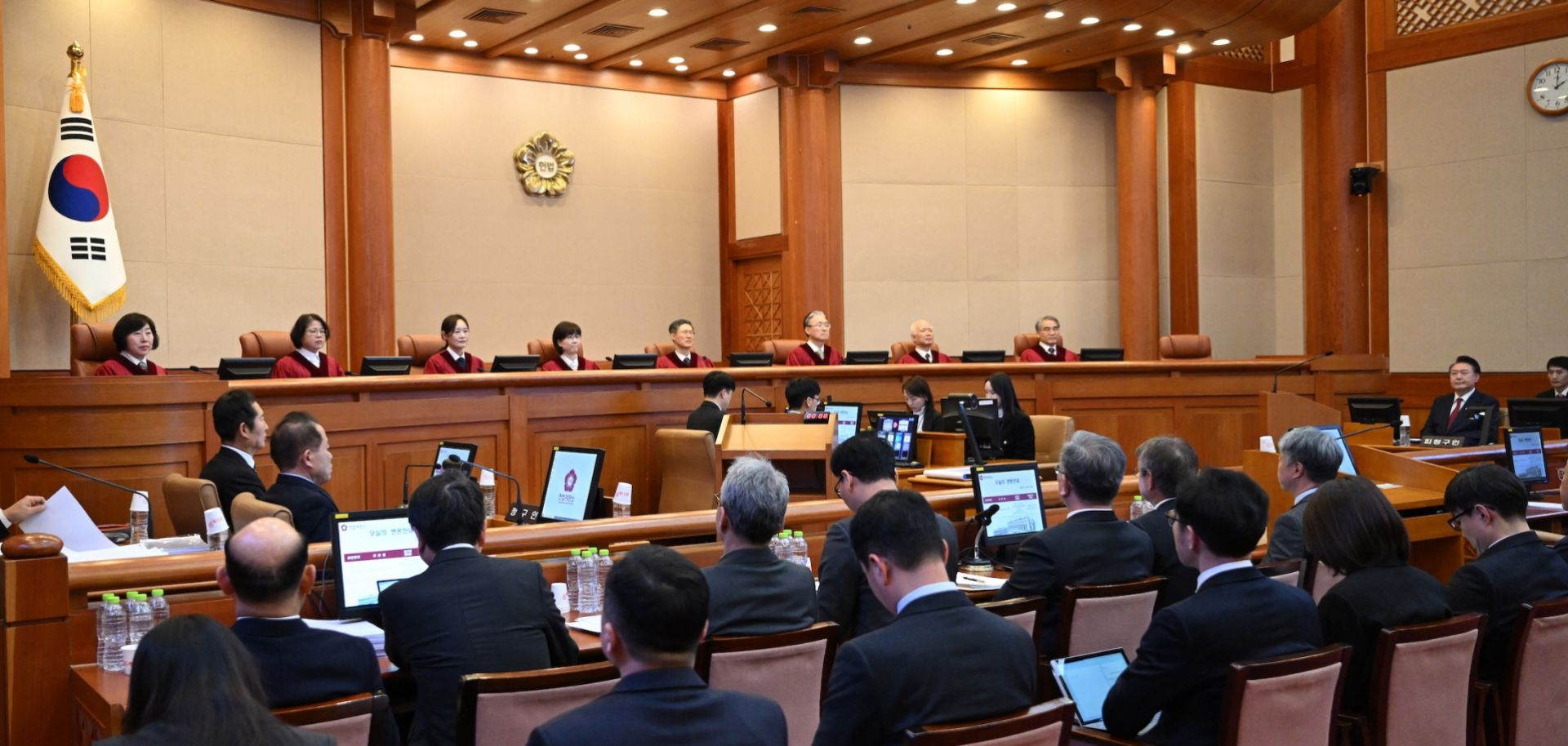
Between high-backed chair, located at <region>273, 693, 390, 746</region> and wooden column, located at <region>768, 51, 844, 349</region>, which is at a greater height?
wooden column, located at <region>768, 51, 844, 349</region>

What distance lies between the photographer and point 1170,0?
10070mm

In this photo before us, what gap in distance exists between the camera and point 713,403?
7383 millimetres

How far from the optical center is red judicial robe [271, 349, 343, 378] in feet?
24.7

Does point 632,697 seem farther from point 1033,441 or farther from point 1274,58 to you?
point 1274,58

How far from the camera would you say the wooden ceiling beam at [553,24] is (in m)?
9.99

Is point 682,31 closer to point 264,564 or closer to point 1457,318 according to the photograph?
point 1457,318

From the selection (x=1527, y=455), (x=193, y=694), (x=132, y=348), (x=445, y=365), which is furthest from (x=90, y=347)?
(x=1527, y=455)

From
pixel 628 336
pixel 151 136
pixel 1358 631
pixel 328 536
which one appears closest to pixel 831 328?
pixel 628 336

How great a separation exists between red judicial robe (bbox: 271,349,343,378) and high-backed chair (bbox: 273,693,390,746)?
559 cm

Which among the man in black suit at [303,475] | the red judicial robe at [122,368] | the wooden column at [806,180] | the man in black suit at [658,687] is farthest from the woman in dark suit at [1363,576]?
the wooden column at [806,180]

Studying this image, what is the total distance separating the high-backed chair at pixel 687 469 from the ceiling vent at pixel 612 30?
441 cm

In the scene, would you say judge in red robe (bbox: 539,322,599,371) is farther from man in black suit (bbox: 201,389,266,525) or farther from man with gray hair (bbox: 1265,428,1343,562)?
man with gray hair (bbox: 1265,428,1343,562)

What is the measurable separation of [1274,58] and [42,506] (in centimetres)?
1188

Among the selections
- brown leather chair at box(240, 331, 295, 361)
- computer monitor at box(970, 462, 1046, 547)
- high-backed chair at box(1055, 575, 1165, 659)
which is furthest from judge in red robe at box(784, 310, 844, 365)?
high-backed chair at box(1055, 575, 1165, 659)
